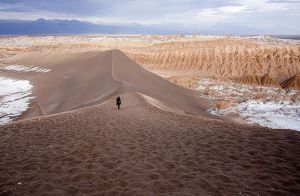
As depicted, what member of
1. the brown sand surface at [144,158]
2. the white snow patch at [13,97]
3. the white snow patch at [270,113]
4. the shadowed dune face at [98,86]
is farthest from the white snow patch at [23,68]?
the brown sand surface at [144,158]

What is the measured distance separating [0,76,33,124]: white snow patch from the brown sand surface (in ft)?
32.6

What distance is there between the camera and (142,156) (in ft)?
33.8

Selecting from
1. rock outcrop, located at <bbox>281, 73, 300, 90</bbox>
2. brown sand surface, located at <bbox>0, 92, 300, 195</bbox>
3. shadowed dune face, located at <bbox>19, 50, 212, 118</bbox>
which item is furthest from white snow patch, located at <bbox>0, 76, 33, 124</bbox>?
rock outcrop, located at <bbox>281, 73, 300, 90</bbox>

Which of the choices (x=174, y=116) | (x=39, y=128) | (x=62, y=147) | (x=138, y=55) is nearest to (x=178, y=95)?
(x=174, y=116)

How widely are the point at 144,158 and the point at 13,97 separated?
23.5 m

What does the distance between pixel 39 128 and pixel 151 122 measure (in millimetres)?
4375

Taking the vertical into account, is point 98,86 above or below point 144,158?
below

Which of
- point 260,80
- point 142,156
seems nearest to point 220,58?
point 260,80

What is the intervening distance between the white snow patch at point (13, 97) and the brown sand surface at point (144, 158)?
9.93 m

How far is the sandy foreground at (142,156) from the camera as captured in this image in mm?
8109

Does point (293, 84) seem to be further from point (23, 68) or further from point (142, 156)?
point (23, 68)

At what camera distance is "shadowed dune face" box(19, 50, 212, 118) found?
24.8 m

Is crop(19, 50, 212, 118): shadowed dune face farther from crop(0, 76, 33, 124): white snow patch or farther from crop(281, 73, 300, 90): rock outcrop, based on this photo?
crop(281, 73, 300, 90): rock outcrop

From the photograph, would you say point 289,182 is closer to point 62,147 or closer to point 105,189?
point 105,189
